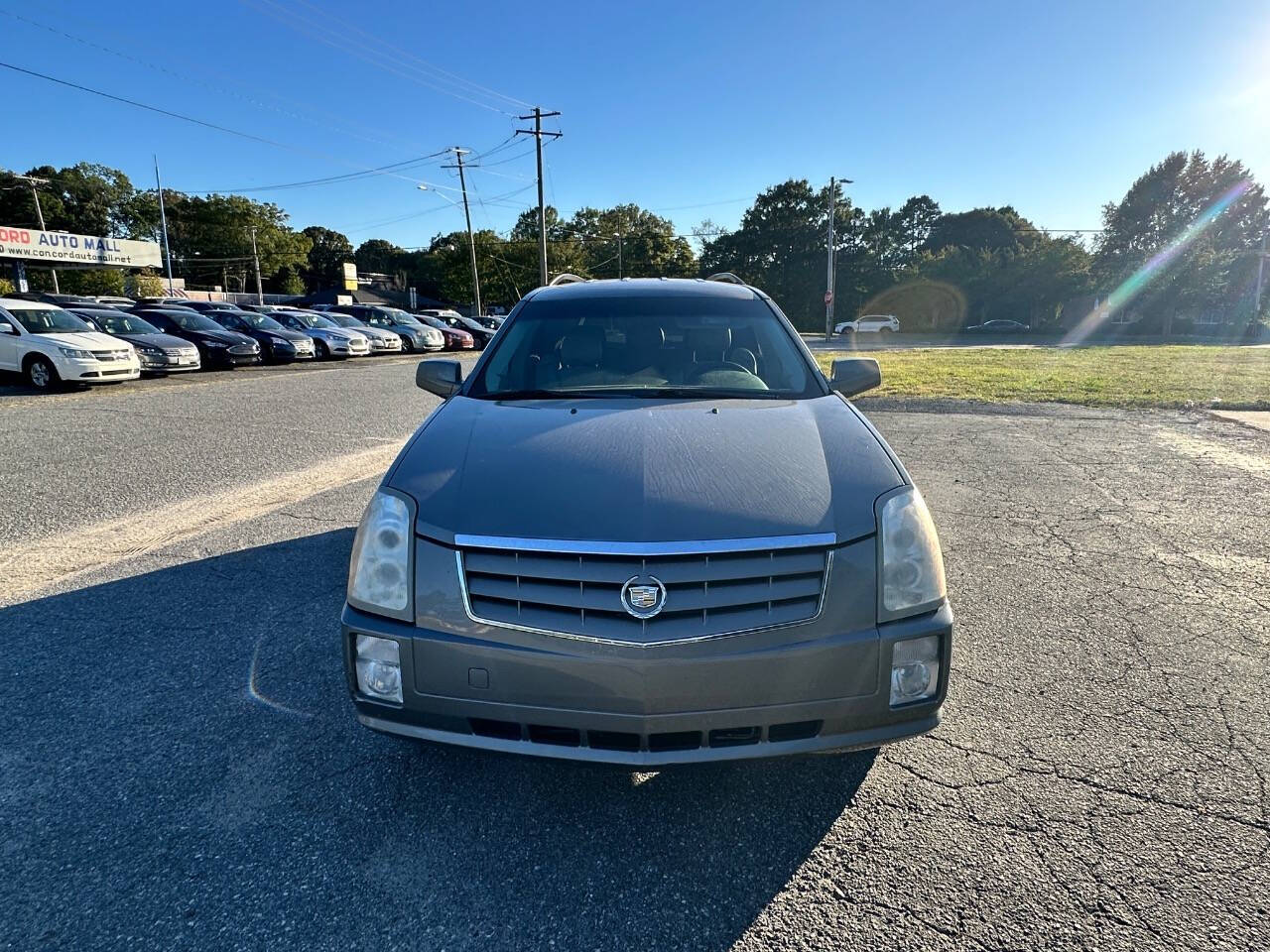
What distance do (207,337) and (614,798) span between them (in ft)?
61.7

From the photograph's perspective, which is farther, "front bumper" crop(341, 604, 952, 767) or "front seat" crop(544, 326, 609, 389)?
"front seat" crop(544, 326, 609, 389)

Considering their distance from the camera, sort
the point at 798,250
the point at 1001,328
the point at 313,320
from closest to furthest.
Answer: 1. the point at 313,320
2. the point at 1001,328
3. the point at 798,250

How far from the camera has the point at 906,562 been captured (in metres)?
2.00

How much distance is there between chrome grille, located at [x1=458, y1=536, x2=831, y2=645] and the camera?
1835 mm

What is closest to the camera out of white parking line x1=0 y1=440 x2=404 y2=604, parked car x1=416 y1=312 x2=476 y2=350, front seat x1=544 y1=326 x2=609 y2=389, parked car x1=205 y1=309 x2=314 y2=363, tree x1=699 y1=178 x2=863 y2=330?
front seat x1=544 y1=326 x2=609 y2=389

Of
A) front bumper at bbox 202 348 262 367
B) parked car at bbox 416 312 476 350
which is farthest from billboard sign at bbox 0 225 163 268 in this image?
front bumper at bbox 202 348 262 367

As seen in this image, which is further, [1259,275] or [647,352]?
[1259,275]

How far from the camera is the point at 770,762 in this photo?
1.90m

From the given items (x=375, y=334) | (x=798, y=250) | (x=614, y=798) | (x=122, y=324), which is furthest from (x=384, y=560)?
(x=798, y=250)

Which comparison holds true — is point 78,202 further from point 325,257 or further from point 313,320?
point 313,320

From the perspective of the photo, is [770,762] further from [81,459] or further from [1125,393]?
[1125,393]

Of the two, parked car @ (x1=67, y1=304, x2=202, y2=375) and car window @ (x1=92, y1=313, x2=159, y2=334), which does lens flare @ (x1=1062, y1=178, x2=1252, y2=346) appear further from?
car window @ (x1=92, y1=313, x2=159, y2=334)

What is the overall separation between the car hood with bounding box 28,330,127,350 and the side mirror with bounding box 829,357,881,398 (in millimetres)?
13947

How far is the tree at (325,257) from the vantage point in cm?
10319
